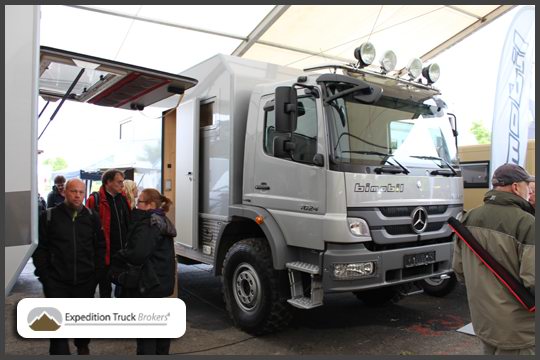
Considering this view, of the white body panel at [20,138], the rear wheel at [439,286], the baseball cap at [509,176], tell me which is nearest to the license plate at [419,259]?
the baseball cap at [509,176]

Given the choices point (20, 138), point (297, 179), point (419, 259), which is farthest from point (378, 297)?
point (20, 138)

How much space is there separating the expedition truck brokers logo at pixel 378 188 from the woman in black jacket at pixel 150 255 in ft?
5.74

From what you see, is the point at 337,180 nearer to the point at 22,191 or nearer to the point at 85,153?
the point at 22,191

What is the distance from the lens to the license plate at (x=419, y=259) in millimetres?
4207

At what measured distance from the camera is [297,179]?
4.30 metres

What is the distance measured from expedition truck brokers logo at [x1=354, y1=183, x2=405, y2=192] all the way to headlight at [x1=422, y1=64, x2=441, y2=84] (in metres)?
1.59

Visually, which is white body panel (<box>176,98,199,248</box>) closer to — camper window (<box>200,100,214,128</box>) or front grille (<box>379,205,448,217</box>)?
camper window (<box>200,100,214,128</box>)

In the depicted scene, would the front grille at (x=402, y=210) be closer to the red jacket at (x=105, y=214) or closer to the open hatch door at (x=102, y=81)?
the open hatch door at (x=102, y=81)

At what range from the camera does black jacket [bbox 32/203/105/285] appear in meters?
3.44

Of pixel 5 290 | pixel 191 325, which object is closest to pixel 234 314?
pixel 191 325

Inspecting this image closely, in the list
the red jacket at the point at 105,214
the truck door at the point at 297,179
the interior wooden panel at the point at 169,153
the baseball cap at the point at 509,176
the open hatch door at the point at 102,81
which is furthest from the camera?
the interior wooden panel at the point at 169,153

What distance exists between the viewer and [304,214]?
4.20 metres

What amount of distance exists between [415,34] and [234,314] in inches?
A: 398

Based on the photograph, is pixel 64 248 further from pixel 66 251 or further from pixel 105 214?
pixel 105 214
